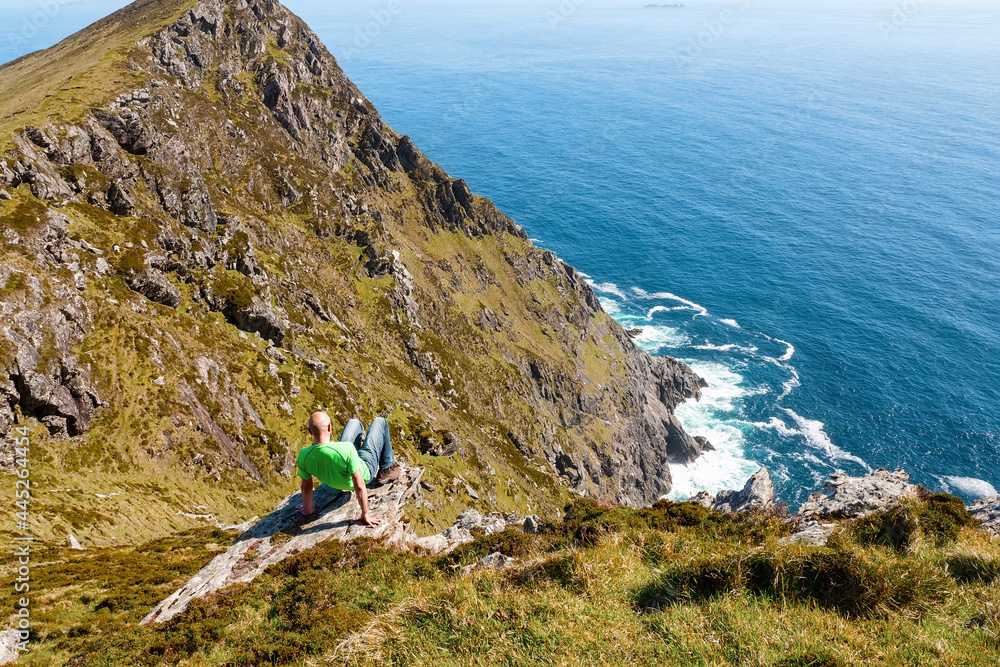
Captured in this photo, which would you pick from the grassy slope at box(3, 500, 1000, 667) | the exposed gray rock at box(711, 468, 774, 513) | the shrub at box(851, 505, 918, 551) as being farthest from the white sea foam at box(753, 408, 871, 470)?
the grassy slope at box(3, 500, 1000, 667)

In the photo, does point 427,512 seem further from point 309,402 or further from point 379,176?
point 379,176

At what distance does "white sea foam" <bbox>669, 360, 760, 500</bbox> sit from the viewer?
99562mm

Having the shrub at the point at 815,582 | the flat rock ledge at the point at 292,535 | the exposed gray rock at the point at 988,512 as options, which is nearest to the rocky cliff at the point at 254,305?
the flat rock ledge at the point at 292,535

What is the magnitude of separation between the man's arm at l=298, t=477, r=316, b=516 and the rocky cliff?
876 inches

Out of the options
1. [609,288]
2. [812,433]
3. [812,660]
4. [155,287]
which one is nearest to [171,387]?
[155,287]

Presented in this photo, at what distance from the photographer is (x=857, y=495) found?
25.2m

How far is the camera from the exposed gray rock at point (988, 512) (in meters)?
17.0

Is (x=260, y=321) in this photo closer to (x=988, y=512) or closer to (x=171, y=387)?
(x=171, y=387)

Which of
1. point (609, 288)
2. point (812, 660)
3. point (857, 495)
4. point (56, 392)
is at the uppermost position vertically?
point (56, 392)

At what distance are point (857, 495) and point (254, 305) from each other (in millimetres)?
61803

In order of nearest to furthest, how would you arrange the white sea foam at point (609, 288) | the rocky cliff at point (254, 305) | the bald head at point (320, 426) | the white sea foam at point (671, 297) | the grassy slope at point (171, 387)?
the bald head at point (320, 426), the grassy slope at point (171, 387), the rocky cliff at point (254, 305), the white sea foam at point (671, 297), the white sea foam at point (609, 288)

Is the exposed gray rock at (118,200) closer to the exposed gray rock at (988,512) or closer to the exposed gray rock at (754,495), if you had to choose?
the exposed gray rock at (754,495)

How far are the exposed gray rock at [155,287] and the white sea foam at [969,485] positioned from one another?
12170cm

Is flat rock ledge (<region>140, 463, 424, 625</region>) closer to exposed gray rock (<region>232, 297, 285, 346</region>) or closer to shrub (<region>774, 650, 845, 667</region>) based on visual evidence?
shrub (<region>774, 650, 845, 667</region>)
